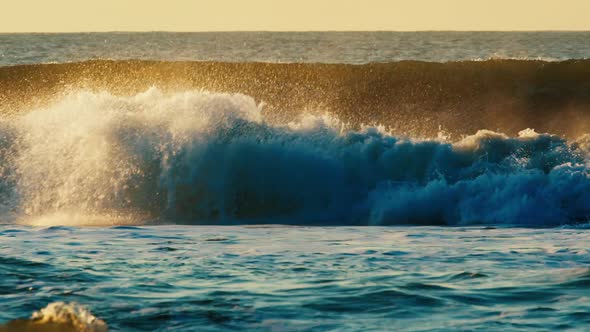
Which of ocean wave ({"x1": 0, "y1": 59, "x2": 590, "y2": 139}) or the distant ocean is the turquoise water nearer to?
the distant ocean

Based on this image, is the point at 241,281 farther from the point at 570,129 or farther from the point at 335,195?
the point at 570,129

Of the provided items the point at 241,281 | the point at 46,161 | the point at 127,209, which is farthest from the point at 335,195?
the point at 241,281

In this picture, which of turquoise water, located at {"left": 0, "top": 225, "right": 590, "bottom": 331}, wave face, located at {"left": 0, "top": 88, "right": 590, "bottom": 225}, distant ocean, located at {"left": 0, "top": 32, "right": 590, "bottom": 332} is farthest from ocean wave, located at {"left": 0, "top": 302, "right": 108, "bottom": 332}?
wave face, located at {"left": 0, "top": 88, "right": 590, "bottom": 225}

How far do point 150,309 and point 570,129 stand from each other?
1584 cm

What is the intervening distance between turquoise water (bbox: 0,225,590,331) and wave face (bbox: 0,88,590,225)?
2.87 meters

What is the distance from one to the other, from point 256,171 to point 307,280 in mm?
8233

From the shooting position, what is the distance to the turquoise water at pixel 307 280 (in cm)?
904

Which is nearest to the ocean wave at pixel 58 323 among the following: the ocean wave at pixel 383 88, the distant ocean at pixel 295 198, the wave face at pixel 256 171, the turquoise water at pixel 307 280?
the distant ocean at pixel 295 198

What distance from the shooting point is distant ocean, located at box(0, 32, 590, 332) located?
952 centimetres

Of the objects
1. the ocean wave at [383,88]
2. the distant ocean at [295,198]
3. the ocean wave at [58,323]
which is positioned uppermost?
the ocean wave at [383,88]

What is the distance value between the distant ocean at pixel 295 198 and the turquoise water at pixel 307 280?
32 mm

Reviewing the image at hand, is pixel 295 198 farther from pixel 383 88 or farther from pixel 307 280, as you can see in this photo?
pixel 383 88

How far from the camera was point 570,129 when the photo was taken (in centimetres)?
2373

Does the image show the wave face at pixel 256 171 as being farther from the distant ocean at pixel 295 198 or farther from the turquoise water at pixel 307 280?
the turquoise water at pixel 307 280
